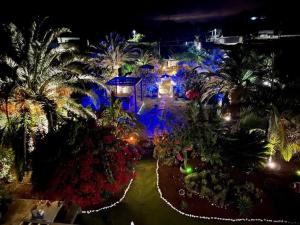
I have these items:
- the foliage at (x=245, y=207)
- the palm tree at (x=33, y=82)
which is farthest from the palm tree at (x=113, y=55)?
the foliage at (x=245, y=207)

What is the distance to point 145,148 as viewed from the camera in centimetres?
1605

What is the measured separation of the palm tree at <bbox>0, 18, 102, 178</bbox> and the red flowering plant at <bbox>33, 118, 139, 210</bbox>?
2303 mm

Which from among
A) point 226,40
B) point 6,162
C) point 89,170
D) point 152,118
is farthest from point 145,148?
point 226,40

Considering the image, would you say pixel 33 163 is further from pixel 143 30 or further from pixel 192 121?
pixel 143 30

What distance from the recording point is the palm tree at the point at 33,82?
1190 centimetres

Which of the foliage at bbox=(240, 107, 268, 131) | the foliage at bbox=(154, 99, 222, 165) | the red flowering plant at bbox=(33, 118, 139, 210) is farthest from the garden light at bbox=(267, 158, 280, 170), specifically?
the red flowering plant at bbox=(33, 118, 139, 210)

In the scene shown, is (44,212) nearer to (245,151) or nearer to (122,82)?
(245,151)

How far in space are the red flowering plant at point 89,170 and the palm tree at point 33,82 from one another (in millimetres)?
2303

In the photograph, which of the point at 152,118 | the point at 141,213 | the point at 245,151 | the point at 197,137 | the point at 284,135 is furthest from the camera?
the point at 152,118

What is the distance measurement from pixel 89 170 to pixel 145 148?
6.13 meters

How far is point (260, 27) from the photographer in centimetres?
4228

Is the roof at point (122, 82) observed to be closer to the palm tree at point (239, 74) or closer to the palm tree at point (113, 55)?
the palm tree at point (113, 55)

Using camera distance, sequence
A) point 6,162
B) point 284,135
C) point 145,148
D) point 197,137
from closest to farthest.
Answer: point 6,162
point 197,137
point 284,135
point 145,148

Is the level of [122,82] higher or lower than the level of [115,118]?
higher
